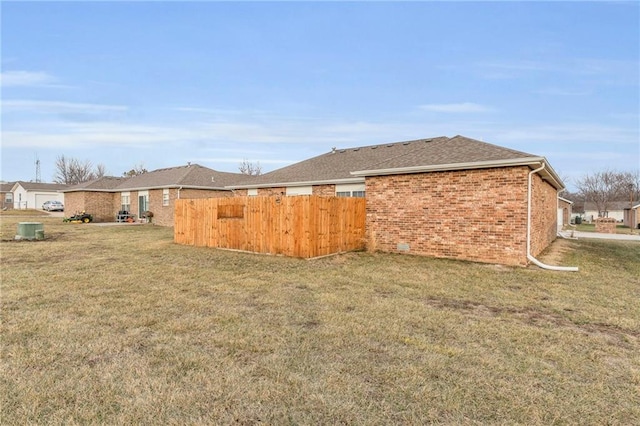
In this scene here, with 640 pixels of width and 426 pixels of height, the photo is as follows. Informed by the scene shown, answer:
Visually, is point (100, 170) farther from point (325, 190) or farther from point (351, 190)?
point (351, 190)

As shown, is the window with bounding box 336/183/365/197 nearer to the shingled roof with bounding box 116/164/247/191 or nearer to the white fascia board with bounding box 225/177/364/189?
the white fascia board with bounding box 225/177/364/189

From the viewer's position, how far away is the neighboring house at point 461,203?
9203 millimetres

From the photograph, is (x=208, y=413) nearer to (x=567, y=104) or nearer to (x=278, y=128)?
(x=567, y=104)

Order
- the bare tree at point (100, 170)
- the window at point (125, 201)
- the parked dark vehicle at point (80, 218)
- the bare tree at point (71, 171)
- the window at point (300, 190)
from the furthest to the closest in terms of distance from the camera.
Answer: the bare tree at point (100, 170) < the bare tree at point (71, 171) < the window at point (125, 201) < the parked dark vehicle at point (80, 218) < the window at point (300, 190)

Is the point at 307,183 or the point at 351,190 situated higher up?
the point at 307,183

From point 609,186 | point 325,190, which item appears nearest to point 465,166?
point 325,190

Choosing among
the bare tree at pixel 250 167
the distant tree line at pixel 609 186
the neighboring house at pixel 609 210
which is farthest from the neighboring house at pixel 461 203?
the neighboring house at pixel 609 210

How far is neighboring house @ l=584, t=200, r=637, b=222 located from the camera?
58000mm

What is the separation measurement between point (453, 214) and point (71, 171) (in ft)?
253

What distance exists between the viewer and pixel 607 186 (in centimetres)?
5747

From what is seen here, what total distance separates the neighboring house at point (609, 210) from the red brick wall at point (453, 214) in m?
62.2

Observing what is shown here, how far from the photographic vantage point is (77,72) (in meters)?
15.3

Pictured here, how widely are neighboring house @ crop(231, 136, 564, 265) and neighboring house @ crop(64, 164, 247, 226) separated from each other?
518 inches

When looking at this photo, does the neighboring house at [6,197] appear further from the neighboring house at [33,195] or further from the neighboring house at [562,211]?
the neighboring house at [562,211]
